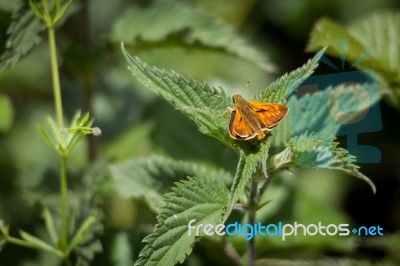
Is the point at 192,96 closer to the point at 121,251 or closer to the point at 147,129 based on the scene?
the point at 121,251

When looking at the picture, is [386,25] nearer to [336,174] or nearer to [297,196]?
[297,196]

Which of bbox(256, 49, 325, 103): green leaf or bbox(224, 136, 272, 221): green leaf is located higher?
bbox(256, 49, 325, 103): green leaf

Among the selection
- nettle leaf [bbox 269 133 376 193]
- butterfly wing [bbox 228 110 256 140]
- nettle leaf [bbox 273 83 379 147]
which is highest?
nettle leaf [bbox 273 83 379 147]

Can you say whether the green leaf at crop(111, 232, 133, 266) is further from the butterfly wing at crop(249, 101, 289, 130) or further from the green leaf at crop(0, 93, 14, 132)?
the butterfly wing at crop(249, 101, 289, 130)

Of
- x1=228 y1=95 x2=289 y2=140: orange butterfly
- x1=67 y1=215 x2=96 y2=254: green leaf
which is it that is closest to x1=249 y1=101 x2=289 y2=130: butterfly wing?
x1=228 y1=95 x2=289 y2=140: orange butterfly

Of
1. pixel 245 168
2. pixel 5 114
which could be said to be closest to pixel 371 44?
pixel 245 168

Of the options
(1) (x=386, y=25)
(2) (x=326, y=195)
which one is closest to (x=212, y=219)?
(1) (x=386, y=25)
